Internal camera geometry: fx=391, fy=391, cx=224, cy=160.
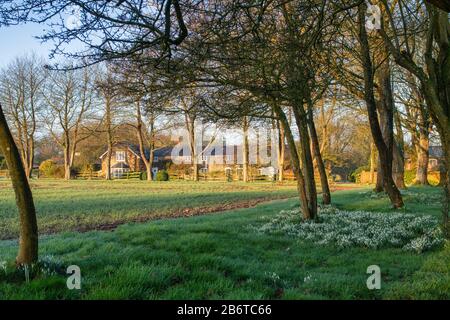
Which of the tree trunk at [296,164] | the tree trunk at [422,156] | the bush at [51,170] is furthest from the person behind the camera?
the bush at [51,170]

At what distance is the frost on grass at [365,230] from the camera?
318 inches

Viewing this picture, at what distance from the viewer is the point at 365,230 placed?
940 cm

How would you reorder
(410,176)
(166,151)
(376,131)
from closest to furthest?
1. (376,131)
2. (410,176)
3. (166,151)

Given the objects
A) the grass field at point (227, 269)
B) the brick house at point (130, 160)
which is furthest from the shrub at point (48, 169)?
the grass field at point (227, 269)

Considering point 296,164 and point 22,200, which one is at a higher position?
point 296,164

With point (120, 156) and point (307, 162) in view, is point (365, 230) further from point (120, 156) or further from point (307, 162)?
point (120, 156)

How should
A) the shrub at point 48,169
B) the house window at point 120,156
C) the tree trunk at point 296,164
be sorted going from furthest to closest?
the house window at point 120,156 → the shrub at point 48,169 → the tree trunk at point 296,164

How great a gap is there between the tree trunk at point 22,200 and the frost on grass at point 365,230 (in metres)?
5.66

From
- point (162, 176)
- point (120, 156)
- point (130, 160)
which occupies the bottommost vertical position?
point (162, 176)

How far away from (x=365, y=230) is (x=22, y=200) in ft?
24.5

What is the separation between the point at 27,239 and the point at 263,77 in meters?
5.96

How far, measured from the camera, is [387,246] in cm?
809

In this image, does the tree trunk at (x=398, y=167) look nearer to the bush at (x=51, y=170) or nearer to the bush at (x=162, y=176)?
the bush at (x=162, y=176)

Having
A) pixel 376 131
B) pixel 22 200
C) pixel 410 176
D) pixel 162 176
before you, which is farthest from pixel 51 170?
pixel 22 200
